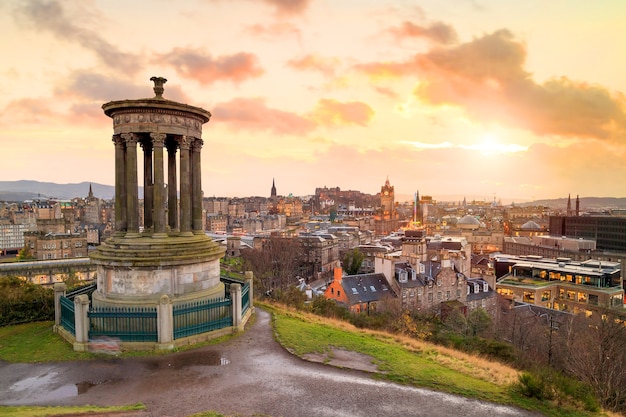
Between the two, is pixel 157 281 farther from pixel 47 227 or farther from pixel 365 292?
pixel 47 227

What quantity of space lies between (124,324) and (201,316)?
3.03m

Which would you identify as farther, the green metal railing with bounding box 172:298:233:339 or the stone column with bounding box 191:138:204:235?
the stone column with bounding box 191:138:204:235

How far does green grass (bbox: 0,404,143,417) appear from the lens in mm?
10797

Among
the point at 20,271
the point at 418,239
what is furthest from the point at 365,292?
the point at 20,271

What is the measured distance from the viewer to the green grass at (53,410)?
35.4 feet

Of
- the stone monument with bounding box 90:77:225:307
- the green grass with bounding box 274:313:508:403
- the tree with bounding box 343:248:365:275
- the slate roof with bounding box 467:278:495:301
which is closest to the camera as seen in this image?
the green grass with bounding box 274:313:508:403

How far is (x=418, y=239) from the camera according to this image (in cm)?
8512

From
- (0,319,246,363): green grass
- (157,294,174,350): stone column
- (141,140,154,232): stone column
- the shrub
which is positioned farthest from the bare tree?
the shrub

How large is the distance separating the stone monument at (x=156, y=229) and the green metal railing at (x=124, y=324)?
1342 mm

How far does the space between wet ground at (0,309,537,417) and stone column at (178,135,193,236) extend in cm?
738

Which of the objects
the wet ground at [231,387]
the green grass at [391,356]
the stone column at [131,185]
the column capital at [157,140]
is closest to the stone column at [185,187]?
the column capital at [157,140]

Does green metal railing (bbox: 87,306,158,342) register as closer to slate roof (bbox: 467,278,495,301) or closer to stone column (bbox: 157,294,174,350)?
stone column (bbox: 157,294,174,350)

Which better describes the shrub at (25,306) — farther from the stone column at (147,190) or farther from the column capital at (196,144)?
the column capital at (196,144)

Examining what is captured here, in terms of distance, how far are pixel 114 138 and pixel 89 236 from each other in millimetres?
140925
